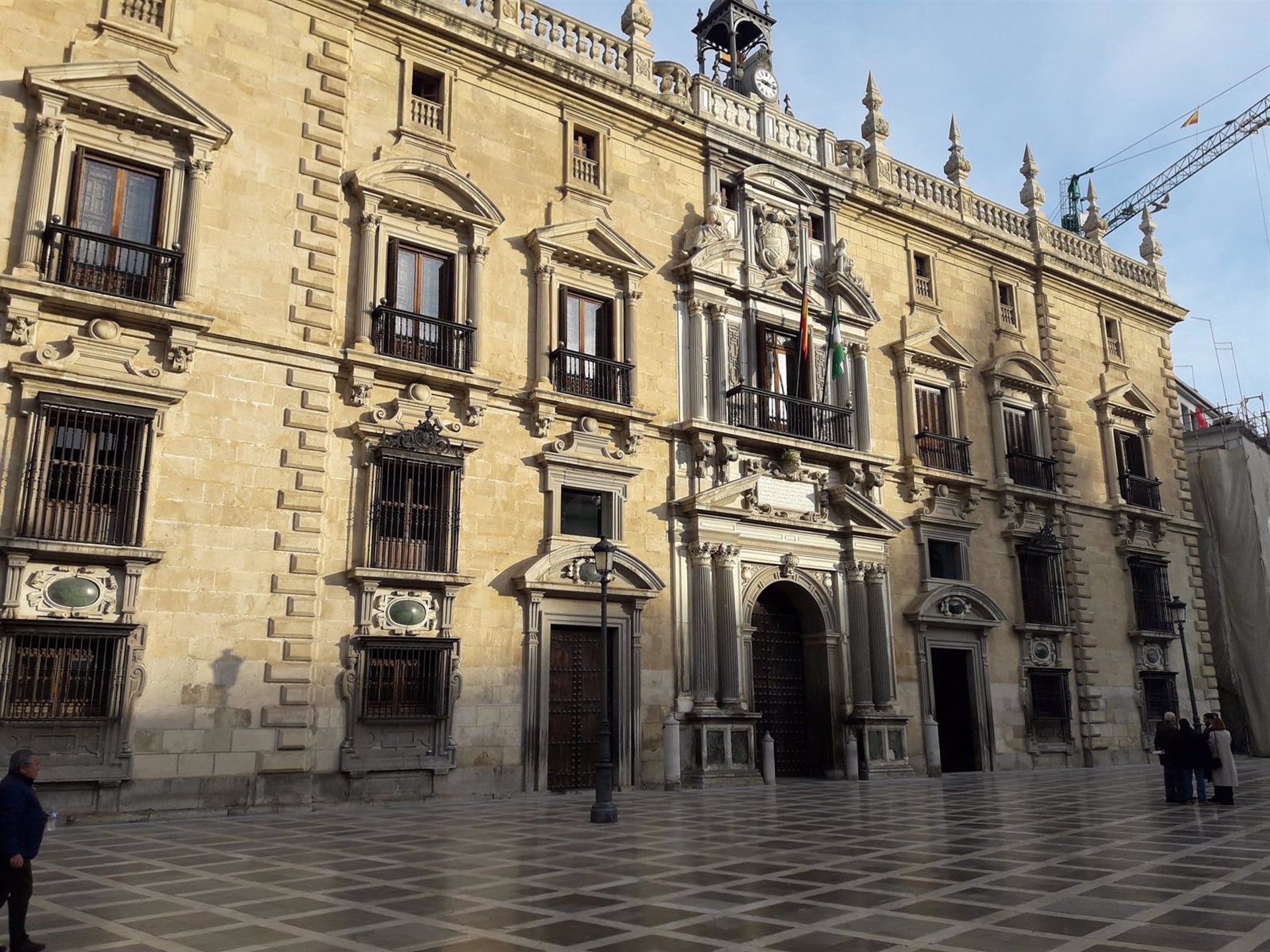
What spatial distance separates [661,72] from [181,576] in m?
14.1

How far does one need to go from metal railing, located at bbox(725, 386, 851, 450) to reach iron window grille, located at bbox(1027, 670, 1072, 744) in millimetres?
7874

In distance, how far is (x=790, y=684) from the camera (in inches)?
835

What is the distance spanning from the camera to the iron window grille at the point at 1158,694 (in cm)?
2630

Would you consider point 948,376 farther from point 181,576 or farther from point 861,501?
point 181,576

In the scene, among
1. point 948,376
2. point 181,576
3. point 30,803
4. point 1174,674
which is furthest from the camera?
point 1174,674

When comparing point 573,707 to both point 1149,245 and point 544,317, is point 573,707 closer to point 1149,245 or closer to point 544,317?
point 544,317

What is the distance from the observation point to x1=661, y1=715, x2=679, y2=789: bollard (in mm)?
17797

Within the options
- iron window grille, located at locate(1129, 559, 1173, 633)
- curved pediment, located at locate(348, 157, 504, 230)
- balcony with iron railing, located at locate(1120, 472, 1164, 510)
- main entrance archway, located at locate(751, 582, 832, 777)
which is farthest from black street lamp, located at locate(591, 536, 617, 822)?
balcony with iron railing, located at locate(1120, 472, 1164, 510)

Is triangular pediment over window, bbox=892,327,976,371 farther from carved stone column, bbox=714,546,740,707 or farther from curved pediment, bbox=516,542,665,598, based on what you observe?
curved pediment, bbox=516,542,665,598

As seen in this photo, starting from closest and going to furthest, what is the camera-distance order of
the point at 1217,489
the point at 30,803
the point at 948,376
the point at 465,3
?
the point at 30,803, the point at 465,3, the point at 948,376, the point at 1217,489

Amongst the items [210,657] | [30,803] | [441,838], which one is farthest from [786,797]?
[30,803]

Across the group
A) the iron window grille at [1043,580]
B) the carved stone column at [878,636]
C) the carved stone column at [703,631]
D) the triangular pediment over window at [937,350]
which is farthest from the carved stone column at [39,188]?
the iron window grille at [1043,580]

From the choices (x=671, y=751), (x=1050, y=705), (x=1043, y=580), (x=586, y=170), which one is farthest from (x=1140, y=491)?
(x=586, y=170)

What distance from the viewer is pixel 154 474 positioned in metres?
14.0
